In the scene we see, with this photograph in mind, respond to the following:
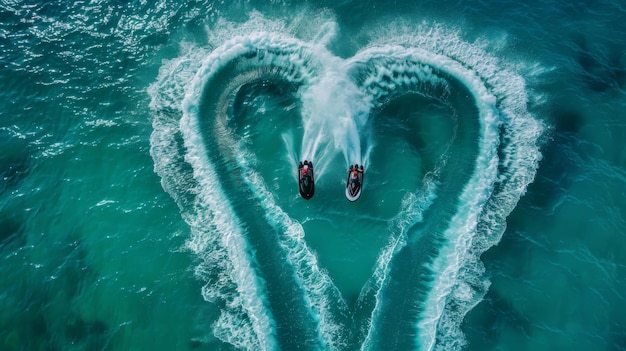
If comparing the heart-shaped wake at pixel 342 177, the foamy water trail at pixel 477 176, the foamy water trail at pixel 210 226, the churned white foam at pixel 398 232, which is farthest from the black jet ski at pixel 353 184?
the foamy water trail at pixel 210 226

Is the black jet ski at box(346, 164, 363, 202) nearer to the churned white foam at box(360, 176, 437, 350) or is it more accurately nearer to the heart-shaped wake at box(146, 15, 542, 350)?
the heart-shaped wake at box(146, 15, 542, 350)

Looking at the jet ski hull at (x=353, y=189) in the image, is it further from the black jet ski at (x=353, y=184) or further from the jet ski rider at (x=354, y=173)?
the jet ski rider at (x=354, y=173)

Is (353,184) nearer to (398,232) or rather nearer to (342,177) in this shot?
(342,177)

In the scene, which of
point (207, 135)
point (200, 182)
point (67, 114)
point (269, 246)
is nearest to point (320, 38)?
point (207, 135)

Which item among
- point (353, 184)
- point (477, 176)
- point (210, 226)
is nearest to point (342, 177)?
point (353, 184)

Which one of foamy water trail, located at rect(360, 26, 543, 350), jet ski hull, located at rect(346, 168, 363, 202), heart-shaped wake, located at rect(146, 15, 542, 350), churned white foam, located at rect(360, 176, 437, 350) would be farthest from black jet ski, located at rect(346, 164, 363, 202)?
foamy water trail, located at rect(360, 26, 543, 350)

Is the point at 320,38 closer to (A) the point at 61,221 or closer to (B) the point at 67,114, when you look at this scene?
(B) the point at 67,114
